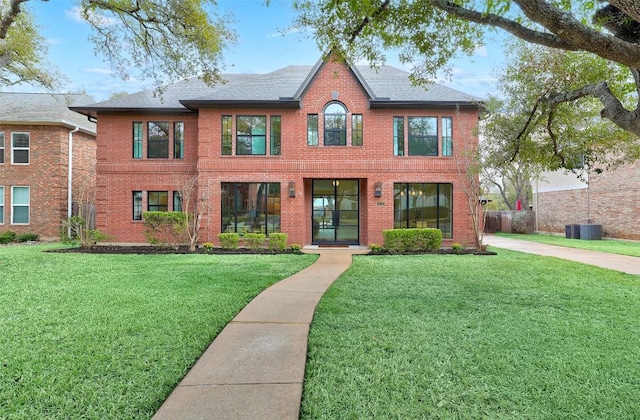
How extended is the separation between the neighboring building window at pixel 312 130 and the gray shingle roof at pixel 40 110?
10349 mm

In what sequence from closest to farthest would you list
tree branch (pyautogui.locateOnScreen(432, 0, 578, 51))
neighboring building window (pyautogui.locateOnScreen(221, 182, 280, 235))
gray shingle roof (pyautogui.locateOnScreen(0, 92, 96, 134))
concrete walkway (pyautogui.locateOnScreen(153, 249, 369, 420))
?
1. concrete walkway (pyautogui.locateOnScreen(153, 249, 369, 420))
2. tree branch (pyautogui.locateOnScreen(432, 0, 578, 51))
3. neighboring building window (pyautogui.locateOnScreen(221, 182, 280, 235))
4. gray shingle roof (pyautogui.locateOnScreen(0, 92, 96, 134))

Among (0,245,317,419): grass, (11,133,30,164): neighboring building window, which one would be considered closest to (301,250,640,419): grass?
(0,245,317,419): grass

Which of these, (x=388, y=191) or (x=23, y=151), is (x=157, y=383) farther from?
(x=23, y=151)

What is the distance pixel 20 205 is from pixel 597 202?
2872 centimetres

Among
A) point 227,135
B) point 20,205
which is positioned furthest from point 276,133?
point 20,205

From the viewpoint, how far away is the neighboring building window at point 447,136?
1371 centimetres

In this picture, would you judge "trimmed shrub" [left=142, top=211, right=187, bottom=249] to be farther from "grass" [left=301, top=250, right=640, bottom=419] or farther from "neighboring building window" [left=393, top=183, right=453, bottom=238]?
"neighboring building window" [left=393, top=183, right=453, bottom=238]

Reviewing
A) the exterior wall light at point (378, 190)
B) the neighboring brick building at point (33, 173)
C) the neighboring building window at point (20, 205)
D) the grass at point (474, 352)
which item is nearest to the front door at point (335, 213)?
Answer: the exterior wall light at point (378, 190)

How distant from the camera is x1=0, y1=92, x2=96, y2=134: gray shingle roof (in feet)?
52.2

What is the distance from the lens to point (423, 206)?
13930 millimetres

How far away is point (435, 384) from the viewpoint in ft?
9.73

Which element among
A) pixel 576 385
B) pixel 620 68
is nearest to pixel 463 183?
pixel 620 68

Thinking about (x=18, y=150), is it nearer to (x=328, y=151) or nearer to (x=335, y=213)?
(x=328, y=151)

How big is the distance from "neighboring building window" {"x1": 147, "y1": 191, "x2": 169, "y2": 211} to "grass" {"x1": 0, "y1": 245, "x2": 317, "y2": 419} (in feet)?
20.2
